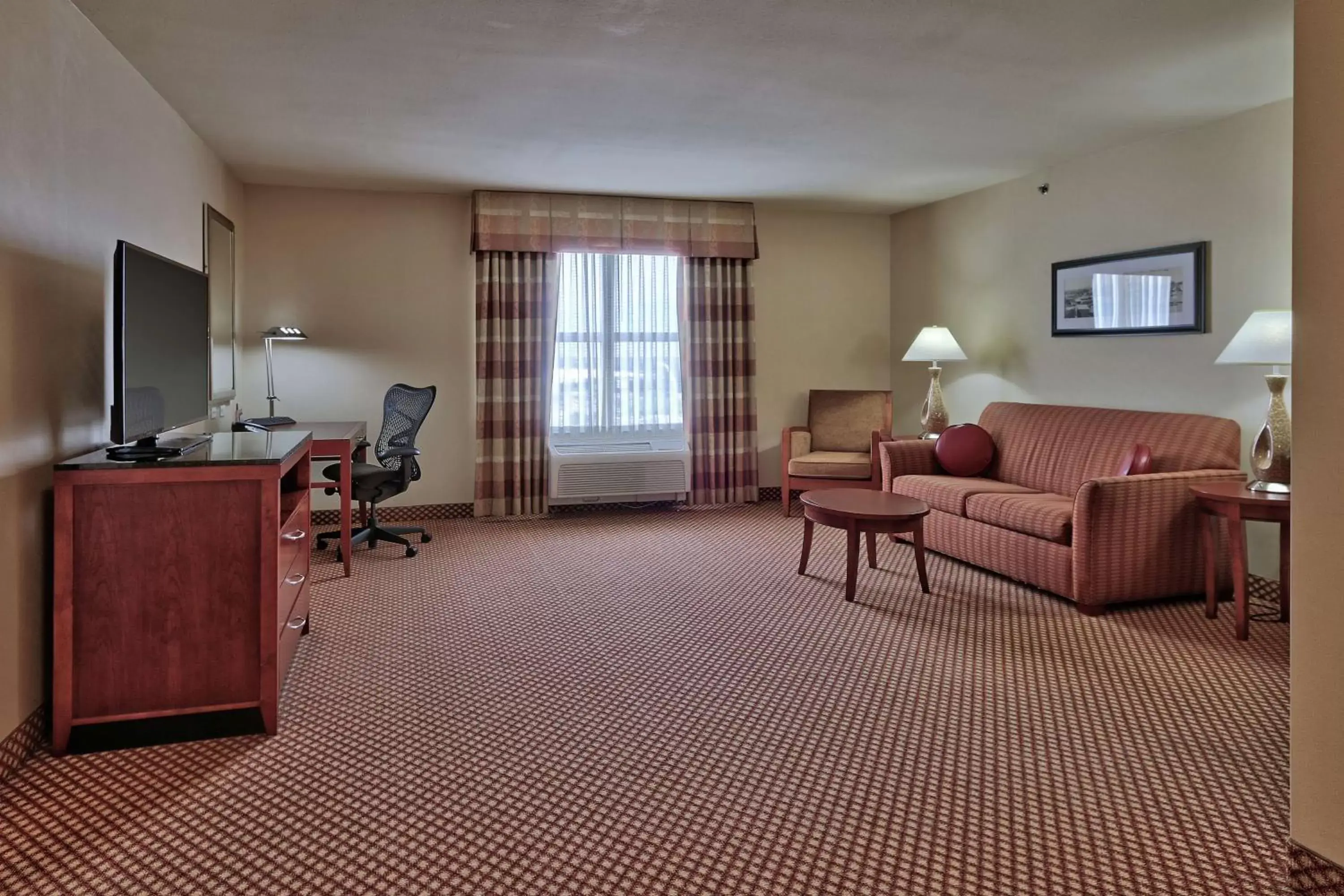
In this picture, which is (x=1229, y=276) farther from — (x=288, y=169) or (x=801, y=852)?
(x=288, y=169)

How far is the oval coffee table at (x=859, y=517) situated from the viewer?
13.0 ft

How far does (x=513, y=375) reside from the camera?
6035mm

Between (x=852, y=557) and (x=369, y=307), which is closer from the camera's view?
(x=852, y=557)

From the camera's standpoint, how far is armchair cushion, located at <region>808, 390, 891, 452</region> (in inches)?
251

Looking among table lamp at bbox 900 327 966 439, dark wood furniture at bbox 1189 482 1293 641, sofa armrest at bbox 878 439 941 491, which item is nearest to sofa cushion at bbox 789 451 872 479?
table lamp at bbox 900 327 966 439

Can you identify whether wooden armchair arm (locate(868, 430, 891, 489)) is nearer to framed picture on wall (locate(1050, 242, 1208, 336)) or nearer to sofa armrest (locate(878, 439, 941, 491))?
sofa armrest (locate(878, 439, 941, 491))

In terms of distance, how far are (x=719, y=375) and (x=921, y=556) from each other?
2806 mm

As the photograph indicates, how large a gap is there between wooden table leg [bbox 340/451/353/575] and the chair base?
0.76ft

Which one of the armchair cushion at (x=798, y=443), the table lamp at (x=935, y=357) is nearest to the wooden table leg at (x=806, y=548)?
the table lamp at (x=935, y=357)

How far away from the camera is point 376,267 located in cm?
582

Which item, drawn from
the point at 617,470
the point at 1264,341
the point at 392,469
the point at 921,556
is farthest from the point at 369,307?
the point at 1264,341

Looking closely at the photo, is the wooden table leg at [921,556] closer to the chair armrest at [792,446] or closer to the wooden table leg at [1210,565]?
the wooden table leg at [1210,565]

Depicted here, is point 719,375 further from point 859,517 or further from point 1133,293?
point 1133,293

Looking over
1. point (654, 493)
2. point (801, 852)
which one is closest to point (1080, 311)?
point (654, 493)
